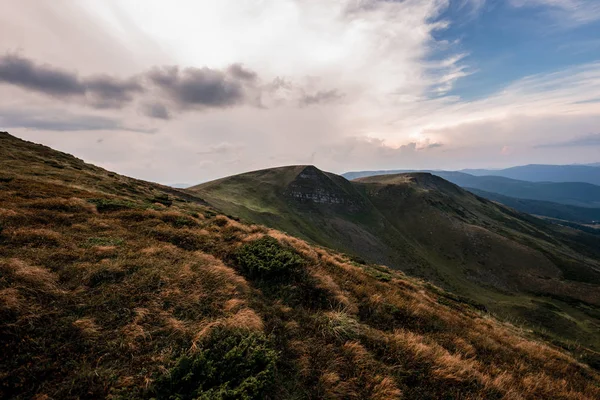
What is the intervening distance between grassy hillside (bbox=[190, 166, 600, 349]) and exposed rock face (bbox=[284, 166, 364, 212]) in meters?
0.91

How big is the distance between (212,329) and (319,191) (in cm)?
14041

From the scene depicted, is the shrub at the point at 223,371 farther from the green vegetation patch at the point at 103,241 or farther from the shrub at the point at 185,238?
the green vegetation patch at the point at 103,241

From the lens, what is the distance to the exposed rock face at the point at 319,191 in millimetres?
142000

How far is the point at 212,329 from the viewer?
7.60 m

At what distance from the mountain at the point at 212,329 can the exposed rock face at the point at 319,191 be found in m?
125

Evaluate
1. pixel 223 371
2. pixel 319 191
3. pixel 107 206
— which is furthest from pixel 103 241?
pixel 319 191

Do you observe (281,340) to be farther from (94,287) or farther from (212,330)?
(94,287)

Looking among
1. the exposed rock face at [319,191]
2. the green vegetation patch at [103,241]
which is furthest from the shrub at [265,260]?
the exposed rock face at [319,191]

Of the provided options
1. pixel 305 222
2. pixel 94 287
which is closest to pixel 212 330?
pixel 94 287

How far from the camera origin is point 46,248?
1060 centimetres

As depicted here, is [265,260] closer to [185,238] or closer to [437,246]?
[185,238]

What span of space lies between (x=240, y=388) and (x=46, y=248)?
10.9 metres

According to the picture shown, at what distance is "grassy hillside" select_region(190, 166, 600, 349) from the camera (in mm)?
70938

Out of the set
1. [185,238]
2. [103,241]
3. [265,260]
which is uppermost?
[103,241]
